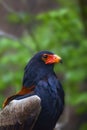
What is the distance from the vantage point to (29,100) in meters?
6.36

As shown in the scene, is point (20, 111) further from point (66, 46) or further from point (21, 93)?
point (66, 46)

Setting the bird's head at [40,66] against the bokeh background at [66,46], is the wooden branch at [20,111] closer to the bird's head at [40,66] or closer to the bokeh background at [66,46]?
the bird's head at [40,66]

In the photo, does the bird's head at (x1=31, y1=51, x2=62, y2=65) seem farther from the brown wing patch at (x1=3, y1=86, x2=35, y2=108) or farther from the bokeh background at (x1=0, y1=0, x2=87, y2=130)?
the bokeh background at (x1=0, y1=0, x2=87, y2=130)

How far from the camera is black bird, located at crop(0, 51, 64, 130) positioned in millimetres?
6395

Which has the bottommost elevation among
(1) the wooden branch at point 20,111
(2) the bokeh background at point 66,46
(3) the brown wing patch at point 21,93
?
(2) the bokeh background at point 66,46

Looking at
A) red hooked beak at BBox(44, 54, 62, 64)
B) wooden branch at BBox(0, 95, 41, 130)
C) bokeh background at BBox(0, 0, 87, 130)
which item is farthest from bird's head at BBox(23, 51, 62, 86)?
bokeh background at BBox(0, 0, 87, 130)

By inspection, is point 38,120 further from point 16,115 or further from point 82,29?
point 82,29

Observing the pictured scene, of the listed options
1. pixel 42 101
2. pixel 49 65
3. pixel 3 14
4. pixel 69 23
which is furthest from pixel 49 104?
pixel 3 14

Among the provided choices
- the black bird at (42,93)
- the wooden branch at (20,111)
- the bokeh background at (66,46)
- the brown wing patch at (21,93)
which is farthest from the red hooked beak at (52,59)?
the bokeh background at (66,46)

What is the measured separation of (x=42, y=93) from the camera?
644 cm

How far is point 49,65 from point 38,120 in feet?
2.08

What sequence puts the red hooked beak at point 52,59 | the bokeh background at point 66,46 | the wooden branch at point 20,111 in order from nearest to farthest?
the wooden branch at point 20,111 → the red hooked beak at point 52,59 → the bokeh background at point 66,46

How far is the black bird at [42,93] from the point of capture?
21.0 feet

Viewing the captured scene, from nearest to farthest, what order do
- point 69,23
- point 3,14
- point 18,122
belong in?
point 18,122 < point 69,23 < point 3,14
